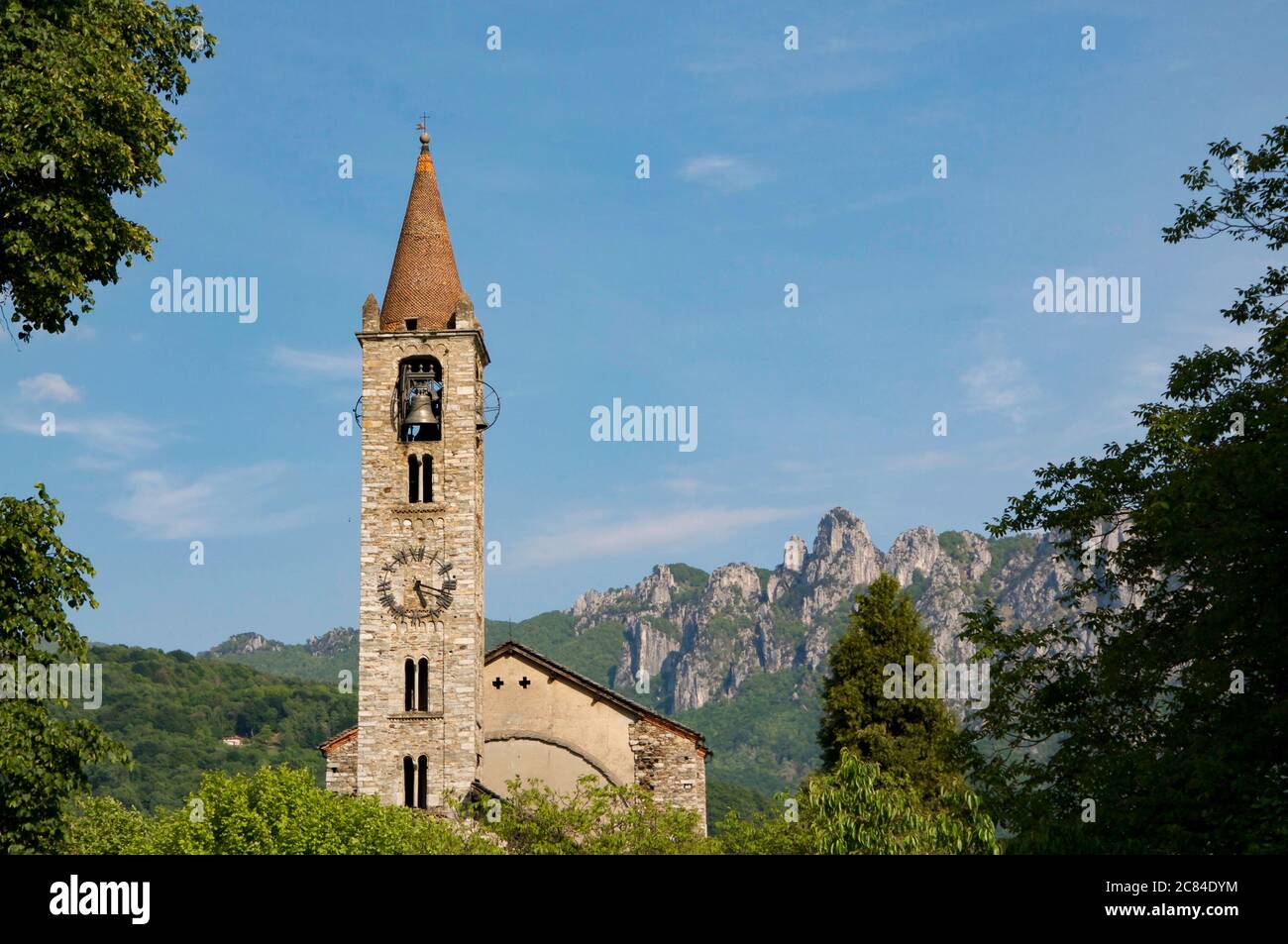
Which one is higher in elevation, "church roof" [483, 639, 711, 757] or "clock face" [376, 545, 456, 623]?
"clock face" [376, 545, 456, 623]

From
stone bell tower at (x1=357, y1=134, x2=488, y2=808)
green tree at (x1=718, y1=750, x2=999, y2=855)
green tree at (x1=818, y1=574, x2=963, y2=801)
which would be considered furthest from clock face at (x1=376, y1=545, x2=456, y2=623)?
green tree at (x1=718, y1=750, x2=999, y2=855)

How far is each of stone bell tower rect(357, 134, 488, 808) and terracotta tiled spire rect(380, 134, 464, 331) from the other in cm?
5

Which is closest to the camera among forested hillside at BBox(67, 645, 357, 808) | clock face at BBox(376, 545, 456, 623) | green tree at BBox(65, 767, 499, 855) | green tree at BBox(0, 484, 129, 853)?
green tree at BBox(0, 484, 129, 853)

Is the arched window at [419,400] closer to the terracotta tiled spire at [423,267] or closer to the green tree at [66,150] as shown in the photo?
the terracotta tiled spire at [423,267]

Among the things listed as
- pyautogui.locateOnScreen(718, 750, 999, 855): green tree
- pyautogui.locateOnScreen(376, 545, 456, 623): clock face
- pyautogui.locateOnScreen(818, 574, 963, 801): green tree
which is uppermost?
pyautogui.locateOnScreen(376, 545, 456, 623): clock face

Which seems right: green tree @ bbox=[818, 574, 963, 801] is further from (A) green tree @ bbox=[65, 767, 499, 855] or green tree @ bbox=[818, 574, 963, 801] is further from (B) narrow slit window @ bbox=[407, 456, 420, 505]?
(B) narrow slit window @ bbox=[407, 456, 420, 505]

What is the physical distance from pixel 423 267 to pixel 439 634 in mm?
11902

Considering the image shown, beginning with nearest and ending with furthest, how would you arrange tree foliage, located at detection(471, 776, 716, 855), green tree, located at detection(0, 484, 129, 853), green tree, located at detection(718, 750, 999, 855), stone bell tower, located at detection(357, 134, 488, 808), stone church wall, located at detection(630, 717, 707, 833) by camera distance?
green tree, located at detection(0, 484, 129, 853), green tree, located at detection(718, 750, 999, 855), tree foliage, located at detection(471, 776, 716, 855), stone bell tower, located at detection(357, 134, 488, 808), stone church wall, located at detection(630, 717, 707, 833)

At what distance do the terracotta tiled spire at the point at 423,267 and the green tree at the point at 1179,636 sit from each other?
23.0m

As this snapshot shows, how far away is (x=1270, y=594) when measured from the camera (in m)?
20.0

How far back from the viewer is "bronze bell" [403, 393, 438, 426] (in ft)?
→ 140

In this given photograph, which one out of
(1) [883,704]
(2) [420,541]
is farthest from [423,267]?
(1) [883,704]
